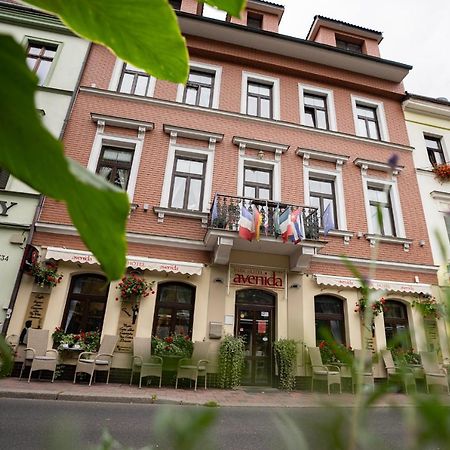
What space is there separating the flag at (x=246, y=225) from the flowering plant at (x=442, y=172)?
317 inches

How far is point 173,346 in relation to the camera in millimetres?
8750

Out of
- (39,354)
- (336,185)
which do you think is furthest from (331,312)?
(39,354)

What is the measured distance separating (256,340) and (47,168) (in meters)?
10.2

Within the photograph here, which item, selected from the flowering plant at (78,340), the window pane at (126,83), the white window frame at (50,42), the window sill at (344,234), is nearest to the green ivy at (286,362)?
the window sill at (344,234)

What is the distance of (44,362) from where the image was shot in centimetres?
769

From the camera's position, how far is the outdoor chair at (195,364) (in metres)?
8.39

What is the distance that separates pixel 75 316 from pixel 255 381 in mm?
5256

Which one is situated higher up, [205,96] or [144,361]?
[205,96]

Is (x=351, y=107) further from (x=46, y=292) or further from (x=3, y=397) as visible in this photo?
(x=3, y=397)

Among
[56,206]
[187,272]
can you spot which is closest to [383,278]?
[187,272]

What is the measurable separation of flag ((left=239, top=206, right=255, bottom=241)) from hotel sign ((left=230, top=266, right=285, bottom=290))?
4.53 feet

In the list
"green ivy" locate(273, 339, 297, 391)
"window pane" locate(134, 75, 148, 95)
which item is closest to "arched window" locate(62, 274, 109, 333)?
"green ivy" locate(273, 339, 297, 391)

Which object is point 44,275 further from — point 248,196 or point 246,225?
point 248,196

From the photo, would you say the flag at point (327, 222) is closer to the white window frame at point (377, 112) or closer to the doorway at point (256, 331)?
the doorway at point (256, 331)
